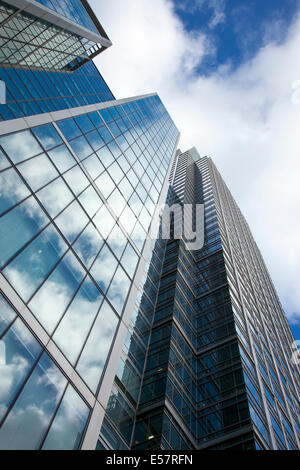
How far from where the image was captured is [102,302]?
1844 cm

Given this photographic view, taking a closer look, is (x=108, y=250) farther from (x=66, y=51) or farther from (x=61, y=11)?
(x=66, y=51)

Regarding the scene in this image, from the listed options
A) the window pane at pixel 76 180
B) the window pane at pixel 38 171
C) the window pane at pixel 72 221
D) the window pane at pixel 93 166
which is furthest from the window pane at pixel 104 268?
the window pane at pixel 93 166

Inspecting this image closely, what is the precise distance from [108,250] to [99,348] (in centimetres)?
621

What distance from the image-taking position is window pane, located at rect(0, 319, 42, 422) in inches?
441

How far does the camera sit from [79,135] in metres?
25.8

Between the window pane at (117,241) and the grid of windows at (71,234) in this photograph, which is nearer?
the grid of windows at (71,234)

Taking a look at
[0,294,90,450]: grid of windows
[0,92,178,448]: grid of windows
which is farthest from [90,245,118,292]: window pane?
[0,294,90,450]: grid of windows

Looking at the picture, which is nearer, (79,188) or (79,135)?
(79,188)

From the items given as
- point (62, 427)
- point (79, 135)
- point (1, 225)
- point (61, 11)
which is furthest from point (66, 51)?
point (62, 427)

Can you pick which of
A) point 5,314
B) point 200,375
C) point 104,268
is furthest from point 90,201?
point 200,375

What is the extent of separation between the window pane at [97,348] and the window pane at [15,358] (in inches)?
105

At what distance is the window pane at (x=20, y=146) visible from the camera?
56.5 feet

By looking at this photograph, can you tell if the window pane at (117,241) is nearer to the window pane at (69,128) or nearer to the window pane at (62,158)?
the window pane at (62,158)

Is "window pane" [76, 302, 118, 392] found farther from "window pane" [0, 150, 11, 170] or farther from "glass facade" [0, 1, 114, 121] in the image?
"glass facade" [0, 1, 114, 121]
